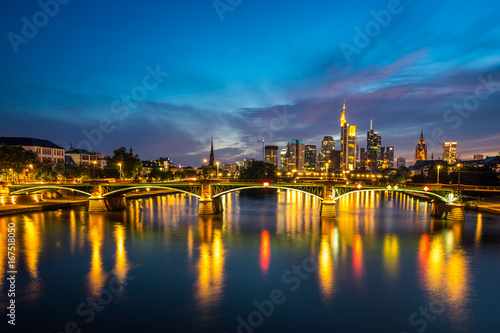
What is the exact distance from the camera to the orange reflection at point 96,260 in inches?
1137

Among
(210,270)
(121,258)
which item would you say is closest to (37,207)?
(121,258)

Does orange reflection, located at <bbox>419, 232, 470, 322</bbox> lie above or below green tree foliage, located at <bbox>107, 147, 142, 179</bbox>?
below

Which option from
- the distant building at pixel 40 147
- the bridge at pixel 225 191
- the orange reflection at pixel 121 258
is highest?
the distant building at pixel 40 147

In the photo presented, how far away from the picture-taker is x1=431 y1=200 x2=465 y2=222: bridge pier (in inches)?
2443

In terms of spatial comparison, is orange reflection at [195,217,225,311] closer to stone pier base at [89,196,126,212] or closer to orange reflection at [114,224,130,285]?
orange reflection at [114,224,130,285]

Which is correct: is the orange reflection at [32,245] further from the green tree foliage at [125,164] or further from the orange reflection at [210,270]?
the green tree foliage at [125,164]

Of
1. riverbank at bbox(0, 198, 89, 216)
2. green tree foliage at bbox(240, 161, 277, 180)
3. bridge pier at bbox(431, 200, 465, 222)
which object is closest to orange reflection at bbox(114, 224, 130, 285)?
riverbank at bbox(0, 198, 89, 216)

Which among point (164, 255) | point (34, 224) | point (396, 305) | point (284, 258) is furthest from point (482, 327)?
point (34, 224)

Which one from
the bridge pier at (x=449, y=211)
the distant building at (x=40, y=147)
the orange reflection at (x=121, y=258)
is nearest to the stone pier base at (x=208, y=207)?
the orange reflection at (x=121, y=258)

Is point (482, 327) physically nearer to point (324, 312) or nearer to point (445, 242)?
point (324, 312)

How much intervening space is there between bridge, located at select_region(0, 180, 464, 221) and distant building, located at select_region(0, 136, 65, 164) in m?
51.7

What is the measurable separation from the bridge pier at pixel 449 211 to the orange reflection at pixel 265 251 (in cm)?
3812

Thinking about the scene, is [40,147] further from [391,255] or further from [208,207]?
[391,255]

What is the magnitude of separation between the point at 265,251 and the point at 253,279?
10258 millimetres
